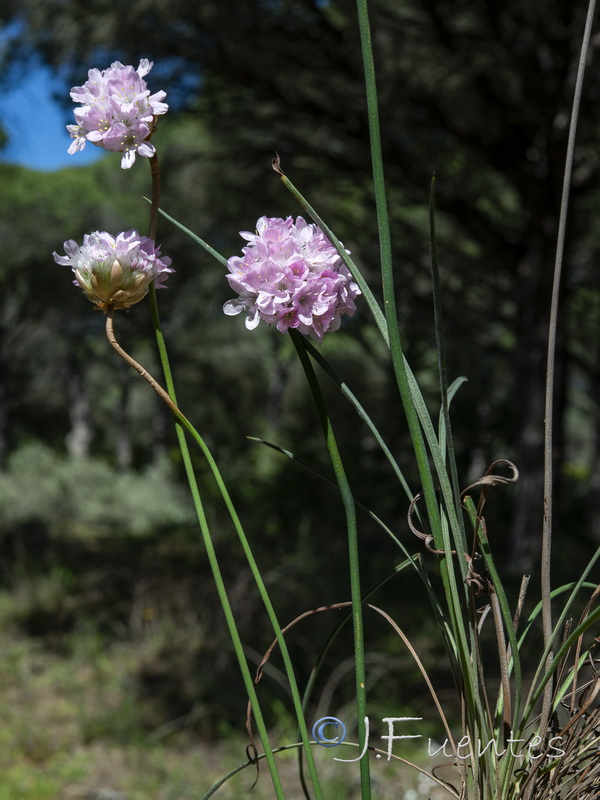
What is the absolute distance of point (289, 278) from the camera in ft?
2.08

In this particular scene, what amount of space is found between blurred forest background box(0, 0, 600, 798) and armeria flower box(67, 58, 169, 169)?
1.74m

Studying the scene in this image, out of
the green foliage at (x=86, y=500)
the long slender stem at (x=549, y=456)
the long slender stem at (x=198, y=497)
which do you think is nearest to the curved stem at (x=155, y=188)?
the long slender stem at (x=198, y=497)

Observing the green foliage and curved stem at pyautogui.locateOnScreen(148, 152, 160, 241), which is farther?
the green foliage

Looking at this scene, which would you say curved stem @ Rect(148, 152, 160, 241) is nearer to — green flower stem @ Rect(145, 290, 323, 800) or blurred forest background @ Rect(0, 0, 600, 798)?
green flower stem @ Rect(145, 290, 323, 800)

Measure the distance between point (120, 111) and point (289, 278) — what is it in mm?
198

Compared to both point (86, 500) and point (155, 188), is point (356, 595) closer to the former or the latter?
point (155, 188)

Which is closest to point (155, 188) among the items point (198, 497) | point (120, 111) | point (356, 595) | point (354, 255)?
point (120, 111)

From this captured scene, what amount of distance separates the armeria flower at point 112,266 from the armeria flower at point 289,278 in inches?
3.0

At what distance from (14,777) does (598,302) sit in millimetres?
5644

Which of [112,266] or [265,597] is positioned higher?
[112,266]

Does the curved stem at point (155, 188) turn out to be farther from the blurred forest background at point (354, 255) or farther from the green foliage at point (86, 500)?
the green foliage at point (86, 500)

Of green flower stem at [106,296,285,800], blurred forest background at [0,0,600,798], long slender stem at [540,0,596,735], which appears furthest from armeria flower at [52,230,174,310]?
blurred forest background at [0,0,600,798]

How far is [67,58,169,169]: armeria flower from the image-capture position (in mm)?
646

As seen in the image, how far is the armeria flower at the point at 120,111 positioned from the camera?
2.12ft
